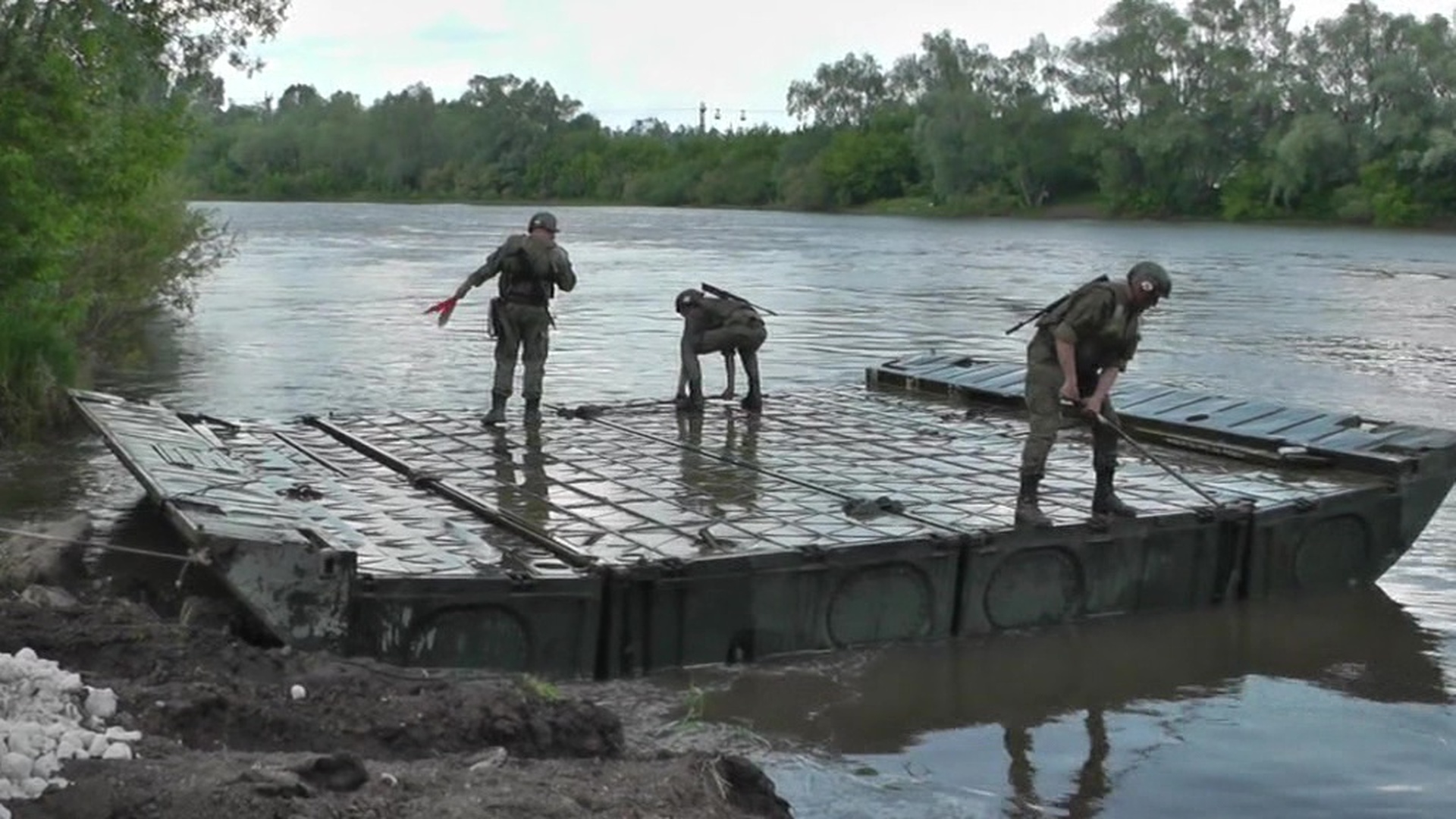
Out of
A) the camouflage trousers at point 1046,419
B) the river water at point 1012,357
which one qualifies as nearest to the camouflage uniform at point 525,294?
the river water at point 1012,357

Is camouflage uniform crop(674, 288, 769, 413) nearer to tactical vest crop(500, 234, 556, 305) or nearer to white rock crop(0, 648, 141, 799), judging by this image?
tactical vest crop(500, 234, 556, 305)

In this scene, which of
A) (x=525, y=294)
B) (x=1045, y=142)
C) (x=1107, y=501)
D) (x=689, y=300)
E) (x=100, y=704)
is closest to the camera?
(x=100, y=704)

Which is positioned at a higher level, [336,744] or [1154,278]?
[1154,278]

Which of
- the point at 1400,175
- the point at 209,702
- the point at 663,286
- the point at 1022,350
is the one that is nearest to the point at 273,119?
the point at 1400,175

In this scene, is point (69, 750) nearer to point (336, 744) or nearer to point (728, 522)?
point (336, 744)

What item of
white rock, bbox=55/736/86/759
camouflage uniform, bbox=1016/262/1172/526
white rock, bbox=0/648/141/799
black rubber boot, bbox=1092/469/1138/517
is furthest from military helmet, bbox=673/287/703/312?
white rock, bbox=55/736/86/759

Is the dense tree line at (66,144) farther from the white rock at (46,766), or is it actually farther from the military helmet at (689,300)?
the white rock at (46,766)

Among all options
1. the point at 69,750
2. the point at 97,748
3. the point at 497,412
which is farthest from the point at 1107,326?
Answer: the point at 69,750

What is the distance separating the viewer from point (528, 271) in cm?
1477

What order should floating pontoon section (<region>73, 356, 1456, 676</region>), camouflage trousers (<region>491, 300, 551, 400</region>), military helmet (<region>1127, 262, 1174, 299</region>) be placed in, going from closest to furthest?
floating pontoon section (<region>73, 356, 1456, 676</region>) < military helmet (<region>1127, 262, 1174, 299</region>) < camouflage trousers (<region>491, 300, 551, 400</region>)

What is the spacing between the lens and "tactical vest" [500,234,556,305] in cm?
1463

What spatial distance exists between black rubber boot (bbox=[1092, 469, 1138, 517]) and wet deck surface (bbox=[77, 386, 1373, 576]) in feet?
0.46

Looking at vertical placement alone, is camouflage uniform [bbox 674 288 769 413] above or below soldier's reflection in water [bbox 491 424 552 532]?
above

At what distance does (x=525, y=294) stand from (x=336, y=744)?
7798 millimetres
